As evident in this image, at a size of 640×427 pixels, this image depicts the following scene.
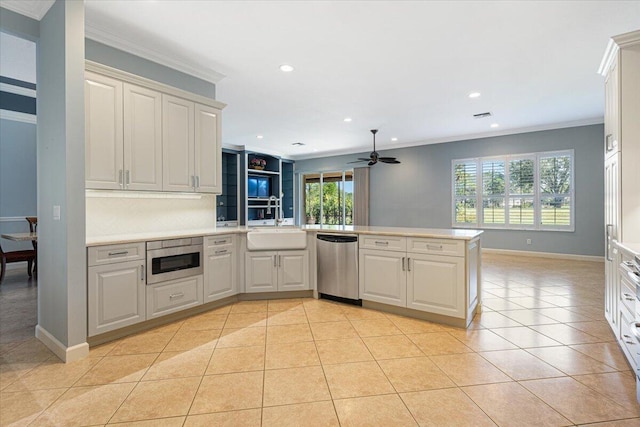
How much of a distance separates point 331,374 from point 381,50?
122 inches

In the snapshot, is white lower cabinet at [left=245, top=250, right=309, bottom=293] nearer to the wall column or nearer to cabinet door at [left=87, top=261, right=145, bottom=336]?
cabinet door at [left=87, top=261, right=145, bottom=336]

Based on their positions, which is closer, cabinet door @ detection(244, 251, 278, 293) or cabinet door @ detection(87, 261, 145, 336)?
cabinet door @ detection(87, 261, 145, 336)

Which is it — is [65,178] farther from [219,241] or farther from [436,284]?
[436,284]

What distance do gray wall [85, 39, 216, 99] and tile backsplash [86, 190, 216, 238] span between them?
1.25 m

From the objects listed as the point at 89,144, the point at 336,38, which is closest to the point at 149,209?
the point at 89,144

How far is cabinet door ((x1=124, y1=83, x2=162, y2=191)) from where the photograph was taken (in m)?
3.13

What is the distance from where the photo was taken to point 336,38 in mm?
3146

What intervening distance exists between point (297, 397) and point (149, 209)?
273cm

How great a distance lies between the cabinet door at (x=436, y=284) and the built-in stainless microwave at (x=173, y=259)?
2.20m

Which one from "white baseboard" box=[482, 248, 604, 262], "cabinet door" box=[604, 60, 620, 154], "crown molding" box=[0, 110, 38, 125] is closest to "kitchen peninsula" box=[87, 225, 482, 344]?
"cabinet door" box=[604, 60, 620, 154]

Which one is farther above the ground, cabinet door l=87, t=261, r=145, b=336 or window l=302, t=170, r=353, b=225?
window l=302, t=170, r=353, b=225

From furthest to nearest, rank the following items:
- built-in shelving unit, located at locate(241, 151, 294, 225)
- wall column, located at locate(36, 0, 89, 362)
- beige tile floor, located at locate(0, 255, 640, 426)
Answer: built-in shelving unit, located at locate(241, 151, 294, 225)
wall column, located at locate(36, 0, 89, 362)
beige tile floor, located at locate(0, 255, 640, 426)

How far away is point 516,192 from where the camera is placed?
23.4ft

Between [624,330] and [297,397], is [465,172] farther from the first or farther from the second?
[297,397]
